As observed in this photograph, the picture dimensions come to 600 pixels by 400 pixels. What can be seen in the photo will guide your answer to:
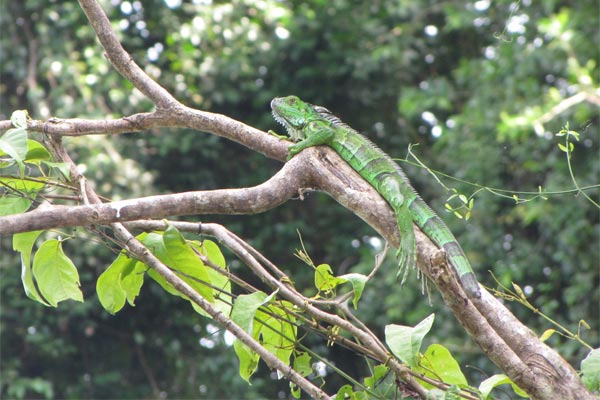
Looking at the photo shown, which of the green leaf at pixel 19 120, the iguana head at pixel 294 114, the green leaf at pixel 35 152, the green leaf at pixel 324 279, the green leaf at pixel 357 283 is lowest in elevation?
the iguana head at pixel 294 114

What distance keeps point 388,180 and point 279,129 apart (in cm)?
609

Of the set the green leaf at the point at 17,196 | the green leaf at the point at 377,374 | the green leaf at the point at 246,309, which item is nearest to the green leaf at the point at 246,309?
the green leaf at the point at 246,309

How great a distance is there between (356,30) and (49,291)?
7177 mm

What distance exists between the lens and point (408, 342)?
1937mm

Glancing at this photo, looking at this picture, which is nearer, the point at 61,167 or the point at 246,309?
the point at 246,309

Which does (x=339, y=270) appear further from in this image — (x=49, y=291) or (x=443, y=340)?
(x=49, y=291)

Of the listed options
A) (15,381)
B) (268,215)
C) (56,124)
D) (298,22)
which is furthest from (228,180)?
(56,124)

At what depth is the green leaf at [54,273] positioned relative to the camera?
2.25 meters

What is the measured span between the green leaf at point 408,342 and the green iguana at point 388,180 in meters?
0.23

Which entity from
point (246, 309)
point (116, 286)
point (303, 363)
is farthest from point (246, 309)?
point (116, 286)

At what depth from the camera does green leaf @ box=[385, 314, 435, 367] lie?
1920 mm

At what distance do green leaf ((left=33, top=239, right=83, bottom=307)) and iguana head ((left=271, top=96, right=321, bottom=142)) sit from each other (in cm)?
126

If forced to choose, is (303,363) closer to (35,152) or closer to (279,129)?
(35,152)

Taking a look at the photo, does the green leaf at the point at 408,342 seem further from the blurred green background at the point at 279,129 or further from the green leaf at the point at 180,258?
the blurred green background at the point at 279,129
